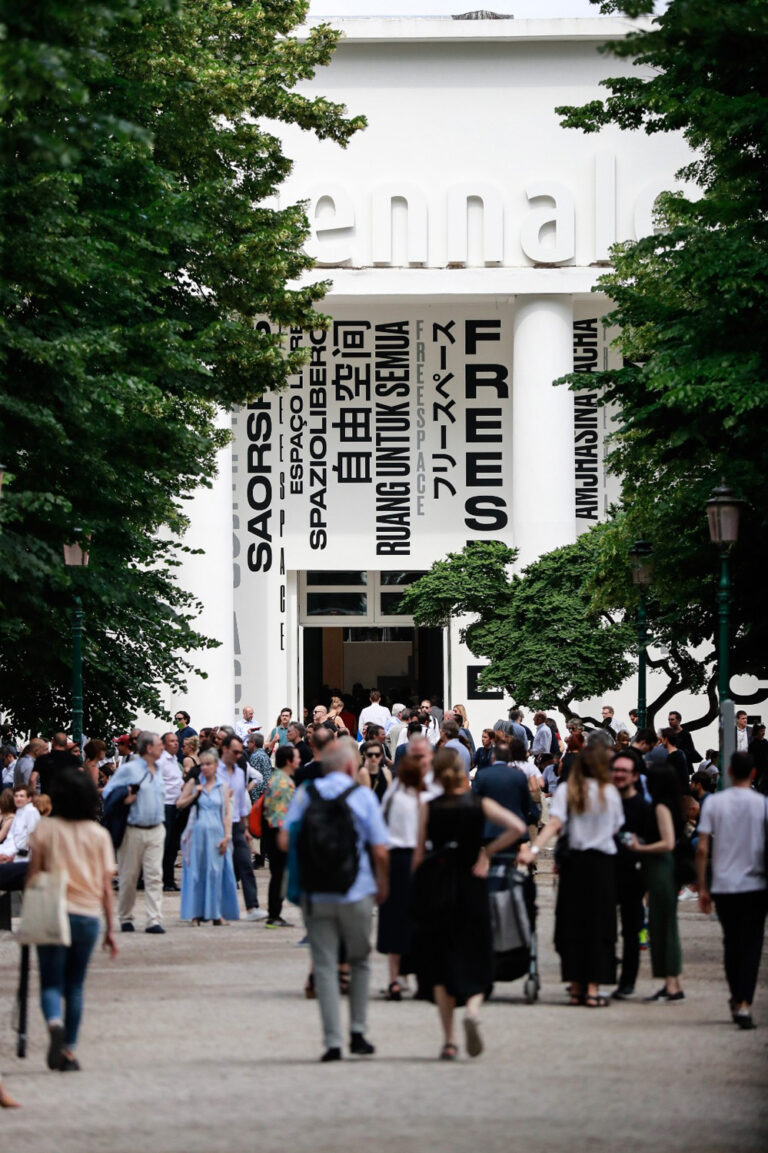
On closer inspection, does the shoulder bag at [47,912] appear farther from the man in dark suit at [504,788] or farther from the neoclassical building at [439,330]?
the neoclassical building at [439,330]

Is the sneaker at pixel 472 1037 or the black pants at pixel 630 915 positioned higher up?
the black pants at pixel 630 915

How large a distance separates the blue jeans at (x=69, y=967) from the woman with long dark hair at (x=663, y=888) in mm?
4168

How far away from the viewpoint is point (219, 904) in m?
19.0

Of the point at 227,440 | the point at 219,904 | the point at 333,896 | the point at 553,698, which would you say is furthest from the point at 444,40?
the point at 333,896

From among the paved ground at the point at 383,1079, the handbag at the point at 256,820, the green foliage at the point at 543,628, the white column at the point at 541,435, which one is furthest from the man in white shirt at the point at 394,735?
the paved ground at the point at 383,1079

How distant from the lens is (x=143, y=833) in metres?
18.5

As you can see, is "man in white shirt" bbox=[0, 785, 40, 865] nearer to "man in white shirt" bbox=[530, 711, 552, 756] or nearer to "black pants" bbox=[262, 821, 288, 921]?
"black pants" bbox=[262, 821, 288, 921]

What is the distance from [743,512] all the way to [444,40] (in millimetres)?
26652

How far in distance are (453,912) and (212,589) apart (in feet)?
111

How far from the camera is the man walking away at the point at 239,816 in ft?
62.4

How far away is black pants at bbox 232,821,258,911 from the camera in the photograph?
1958 cm

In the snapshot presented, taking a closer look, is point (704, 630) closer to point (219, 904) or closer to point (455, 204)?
point (219, 904)

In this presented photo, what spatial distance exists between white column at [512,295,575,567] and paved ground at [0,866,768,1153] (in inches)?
1190

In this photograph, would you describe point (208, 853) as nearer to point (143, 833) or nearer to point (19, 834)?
point (143, 833)
